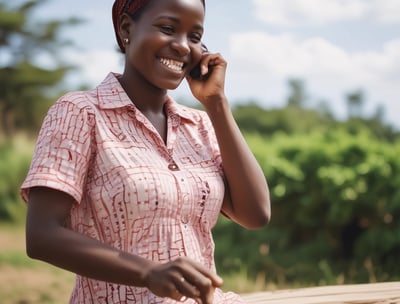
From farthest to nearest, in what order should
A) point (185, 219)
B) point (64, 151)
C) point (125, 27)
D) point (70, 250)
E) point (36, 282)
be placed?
point (36, 282), point (125, 27), point (185, 219), point (64, 151), point (70, 250)

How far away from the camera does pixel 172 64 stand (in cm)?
235

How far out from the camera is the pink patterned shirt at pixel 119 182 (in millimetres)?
2117

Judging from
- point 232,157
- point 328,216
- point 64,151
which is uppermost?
point 328,216

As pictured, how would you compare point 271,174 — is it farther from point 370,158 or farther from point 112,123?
point 112,123

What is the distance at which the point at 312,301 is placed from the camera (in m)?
2.81

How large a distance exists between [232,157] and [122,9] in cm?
66

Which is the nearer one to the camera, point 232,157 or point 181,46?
point 181,46

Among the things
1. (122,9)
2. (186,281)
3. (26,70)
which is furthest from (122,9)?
(26,70)

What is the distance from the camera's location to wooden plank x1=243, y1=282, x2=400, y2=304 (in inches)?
109

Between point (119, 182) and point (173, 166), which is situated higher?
point (173, 166)

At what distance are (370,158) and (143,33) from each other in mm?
5027

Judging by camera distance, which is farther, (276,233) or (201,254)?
(276,233)

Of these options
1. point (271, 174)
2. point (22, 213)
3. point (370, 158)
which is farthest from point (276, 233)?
point (22, 213)

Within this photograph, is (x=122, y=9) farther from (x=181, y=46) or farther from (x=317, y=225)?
(x=317, y=225)
